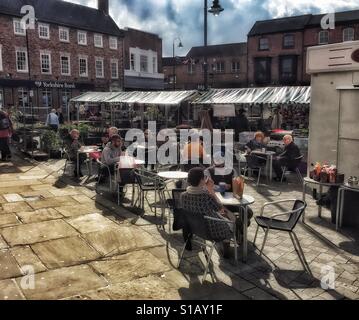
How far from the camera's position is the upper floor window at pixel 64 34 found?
113ft

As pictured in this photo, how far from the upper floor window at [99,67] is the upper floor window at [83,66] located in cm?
121

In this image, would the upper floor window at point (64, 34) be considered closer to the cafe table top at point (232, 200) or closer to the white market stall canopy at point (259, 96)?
the white market stall canopy at point (259, 96)

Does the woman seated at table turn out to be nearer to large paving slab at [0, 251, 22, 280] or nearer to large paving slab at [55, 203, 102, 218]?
large paving slab at [0, 251, 22, 280]

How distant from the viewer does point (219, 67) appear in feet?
163

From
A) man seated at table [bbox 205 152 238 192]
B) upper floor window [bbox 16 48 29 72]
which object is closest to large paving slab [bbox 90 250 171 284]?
man seated at table [bbox 205 152 238 192]

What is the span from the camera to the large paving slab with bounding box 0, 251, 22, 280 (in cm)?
470

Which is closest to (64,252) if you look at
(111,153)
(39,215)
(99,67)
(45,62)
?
(39,215)

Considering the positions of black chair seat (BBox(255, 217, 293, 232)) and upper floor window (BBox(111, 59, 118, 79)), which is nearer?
black chair seat (BBox(255, 217, 293, 232))

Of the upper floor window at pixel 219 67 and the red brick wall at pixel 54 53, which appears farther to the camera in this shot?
the upper floor window at pixel 219 67

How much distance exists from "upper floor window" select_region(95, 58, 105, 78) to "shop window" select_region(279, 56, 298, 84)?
18186 millimetres

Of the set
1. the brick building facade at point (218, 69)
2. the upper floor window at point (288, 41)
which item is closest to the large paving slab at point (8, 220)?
the upper floor window at point (288, 41)

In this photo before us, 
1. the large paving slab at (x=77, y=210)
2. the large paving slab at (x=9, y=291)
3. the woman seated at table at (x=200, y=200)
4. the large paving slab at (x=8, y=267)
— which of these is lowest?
the large paving slab at (x=9, y=291)

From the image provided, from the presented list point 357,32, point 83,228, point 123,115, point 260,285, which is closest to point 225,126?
point 123,115
